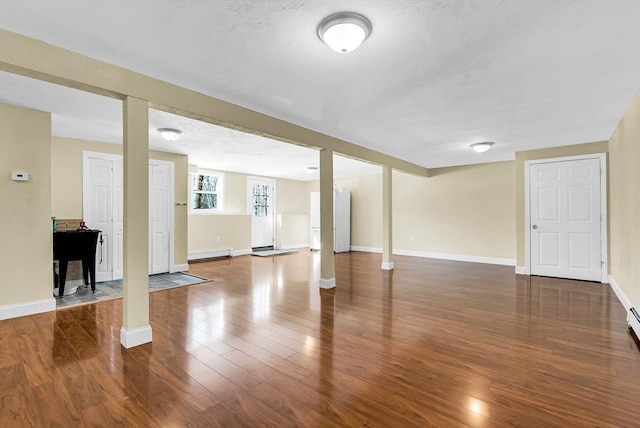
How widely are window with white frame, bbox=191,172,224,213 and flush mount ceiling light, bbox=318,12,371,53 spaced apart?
256 inches

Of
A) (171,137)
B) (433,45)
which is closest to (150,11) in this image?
(433,45)

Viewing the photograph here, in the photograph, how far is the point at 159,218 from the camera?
5.59 metres

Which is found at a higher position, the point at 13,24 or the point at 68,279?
the point at 13,24

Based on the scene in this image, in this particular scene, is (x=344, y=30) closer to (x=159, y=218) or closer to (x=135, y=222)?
(x=135, y=222)

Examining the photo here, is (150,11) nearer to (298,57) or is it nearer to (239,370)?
(298,57)

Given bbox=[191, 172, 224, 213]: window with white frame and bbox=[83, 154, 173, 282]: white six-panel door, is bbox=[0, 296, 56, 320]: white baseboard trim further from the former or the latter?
bbox=[191, 172, 224, 213]: window with white frame

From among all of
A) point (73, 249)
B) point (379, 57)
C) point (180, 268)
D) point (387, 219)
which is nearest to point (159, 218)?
point (180, 268)

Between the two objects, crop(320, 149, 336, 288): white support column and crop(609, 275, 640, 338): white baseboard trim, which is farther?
crop(320, 149, 336, 288): white support column

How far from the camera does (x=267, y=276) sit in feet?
17.7

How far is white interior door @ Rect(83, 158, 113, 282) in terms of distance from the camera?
4.76m

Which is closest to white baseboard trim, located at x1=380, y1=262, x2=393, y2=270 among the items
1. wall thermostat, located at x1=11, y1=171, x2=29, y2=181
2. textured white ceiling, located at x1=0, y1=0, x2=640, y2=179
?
textured white ceiling, located at x1=0, y1=0, x2=640, y2=179

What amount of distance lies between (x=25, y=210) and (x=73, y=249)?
35.1 inches

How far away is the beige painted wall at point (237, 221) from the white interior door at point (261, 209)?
0.20m

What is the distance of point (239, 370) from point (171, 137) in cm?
334
